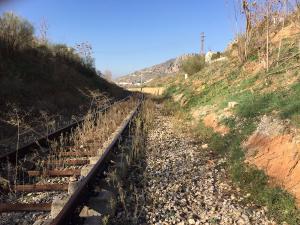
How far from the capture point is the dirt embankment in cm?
605

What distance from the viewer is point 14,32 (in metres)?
20.9

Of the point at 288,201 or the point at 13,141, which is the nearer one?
the point at 288,201

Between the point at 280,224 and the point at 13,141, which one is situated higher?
the point at 13,141

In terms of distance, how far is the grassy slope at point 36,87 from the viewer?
47.1ft

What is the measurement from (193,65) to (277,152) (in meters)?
39.2

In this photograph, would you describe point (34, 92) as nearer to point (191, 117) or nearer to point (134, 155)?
point (191, 117)

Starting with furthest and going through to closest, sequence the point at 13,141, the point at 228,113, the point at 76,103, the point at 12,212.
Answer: the point at 76,103, the point at 228,113, the point at 13,141, the point at 12,212

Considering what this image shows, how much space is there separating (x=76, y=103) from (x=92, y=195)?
1510 cm

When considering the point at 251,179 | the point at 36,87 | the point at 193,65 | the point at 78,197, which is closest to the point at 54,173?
the point at 78,197

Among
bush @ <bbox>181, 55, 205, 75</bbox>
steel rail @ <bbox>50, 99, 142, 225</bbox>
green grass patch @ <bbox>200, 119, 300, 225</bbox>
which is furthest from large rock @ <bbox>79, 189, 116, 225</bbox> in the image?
bush @ <bbox>181, 55, 205, 75</bbox>

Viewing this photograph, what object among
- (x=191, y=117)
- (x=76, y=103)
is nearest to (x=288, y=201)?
(x=191, y=117)

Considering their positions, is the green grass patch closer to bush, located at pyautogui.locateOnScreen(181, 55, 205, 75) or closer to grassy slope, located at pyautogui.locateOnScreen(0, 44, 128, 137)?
grassy slope, located at pyautogui.locateOnScreen(0, 44, 128, 137)

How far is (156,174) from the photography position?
705 cm

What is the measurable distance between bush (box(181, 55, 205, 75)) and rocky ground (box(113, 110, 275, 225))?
36904 mm
